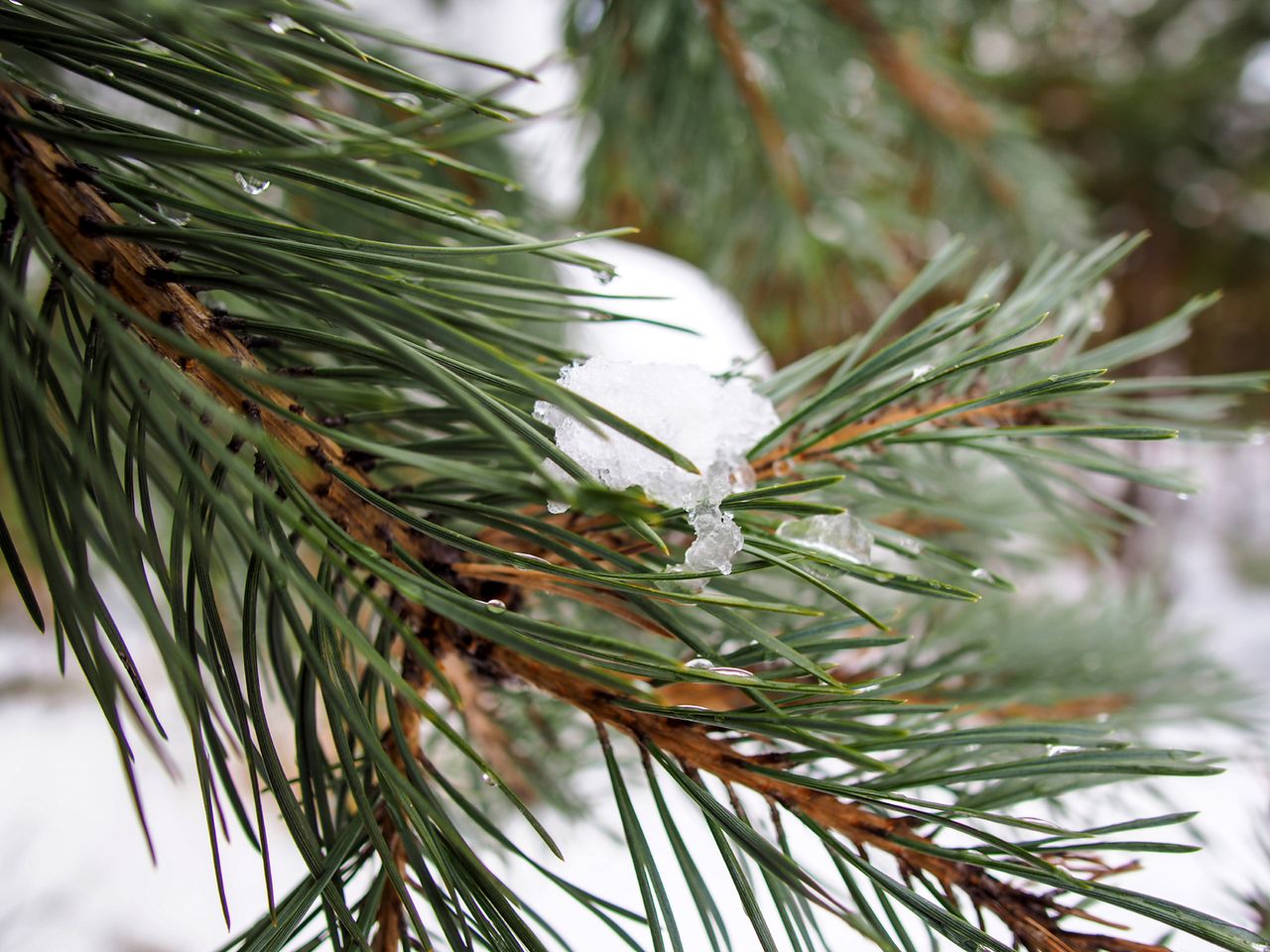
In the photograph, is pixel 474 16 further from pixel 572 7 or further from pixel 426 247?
pixel 426 247

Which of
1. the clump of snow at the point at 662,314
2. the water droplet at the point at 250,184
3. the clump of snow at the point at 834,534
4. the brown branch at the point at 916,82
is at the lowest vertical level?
the clump of snow at the point at 834,534

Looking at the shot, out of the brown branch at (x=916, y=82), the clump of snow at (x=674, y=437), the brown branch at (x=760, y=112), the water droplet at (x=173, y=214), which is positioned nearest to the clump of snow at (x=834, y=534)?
the clump of snow at (x=674, y=437)

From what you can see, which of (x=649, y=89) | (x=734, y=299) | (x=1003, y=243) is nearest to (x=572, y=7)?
(x=649, y=89)

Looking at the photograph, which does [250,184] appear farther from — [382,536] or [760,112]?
[760,112]

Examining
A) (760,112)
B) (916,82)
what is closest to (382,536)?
(760,112)

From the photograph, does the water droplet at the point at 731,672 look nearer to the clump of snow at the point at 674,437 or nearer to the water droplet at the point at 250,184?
the clump of snow at the point at 674,437
